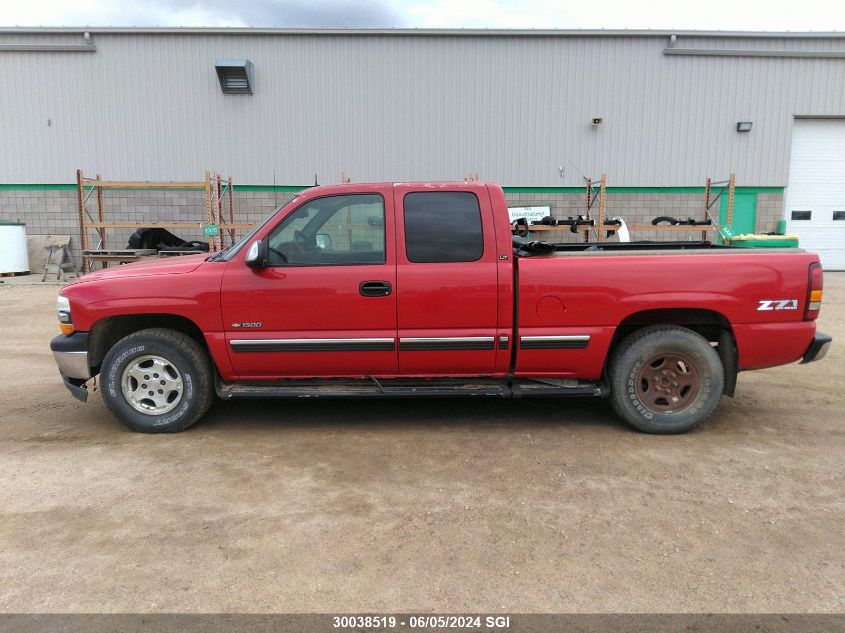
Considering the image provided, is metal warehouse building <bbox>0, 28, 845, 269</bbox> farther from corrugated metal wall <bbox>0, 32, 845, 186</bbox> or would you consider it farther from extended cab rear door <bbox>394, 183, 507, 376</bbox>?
extended cab rear door <bbox>394, 183, 507, 376</bbox>

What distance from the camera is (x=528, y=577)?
107 inches

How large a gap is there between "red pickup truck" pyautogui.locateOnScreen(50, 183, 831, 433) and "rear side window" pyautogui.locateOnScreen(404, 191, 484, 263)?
0.03ft

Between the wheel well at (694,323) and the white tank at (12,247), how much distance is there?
651 inches

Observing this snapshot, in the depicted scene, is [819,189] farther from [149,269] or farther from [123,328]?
[123,328]

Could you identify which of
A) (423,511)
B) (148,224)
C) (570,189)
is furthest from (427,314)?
(570,189)

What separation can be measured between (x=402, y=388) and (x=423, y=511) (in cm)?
129

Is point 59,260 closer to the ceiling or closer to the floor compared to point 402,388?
closer to the ceiling

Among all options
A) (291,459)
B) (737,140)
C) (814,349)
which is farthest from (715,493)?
(737,140)

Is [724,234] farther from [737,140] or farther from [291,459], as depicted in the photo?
[291,459]

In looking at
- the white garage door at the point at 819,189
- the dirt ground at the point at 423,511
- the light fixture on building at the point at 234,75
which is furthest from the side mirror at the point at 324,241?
the white garage door at the point at 819,189

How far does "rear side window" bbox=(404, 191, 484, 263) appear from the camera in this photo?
438 cm

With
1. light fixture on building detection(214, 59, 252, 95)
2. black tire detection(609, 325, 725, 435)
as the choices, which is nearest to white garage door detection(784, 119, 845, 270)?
light fixture on building detection(214, 59, 252, 95)

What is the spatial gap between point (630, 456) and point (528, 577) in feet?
5.54

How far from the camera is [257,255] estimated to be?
420 cm
